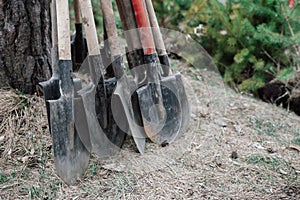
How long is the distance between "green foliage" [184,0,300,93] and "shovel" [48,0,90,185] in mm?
1703

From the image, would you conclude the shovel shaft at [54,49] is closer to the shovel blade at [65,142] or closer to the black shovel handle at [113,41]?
the shovel blade at [65,142]

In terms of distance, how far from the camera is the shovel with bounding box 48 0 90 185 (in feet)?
5.94

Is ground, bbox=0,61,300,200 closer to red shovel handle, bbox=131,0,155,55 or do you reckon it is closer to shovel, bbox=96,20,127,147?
shovel, bbox=96,20,127,147

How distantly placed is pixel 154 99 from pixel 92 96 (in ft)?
1.30

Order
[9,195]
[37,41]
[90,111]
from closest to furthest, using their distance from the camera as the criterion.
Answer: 1. [9,195]
2. [90,111]
3. [37,41]

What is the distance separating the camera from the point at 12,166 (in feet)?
6.59

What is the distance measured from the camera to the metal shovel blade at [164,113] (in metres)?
2.17

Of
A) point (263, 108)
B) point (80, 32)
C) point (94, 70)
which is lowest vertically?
point (263, 108)

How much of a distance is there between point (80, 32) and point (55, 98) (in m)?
0.85

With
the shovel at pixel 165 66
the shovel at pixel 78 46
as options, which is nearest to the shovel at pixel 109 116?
the shovel at pixel 165 66

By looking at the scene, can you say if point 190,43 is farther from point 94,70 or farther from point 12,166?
point 12,166

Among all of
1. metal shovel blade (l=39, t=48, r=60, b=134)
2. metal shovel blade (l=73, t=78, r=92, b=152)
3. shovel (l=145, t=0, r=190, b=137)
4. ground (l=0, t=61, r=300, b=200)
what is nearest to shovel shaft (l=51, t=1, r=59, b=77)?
metal shovel blade (l=39, t=48, r=60, b=134)

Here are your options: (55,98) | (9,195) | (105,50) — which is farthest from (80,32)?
(9,195)

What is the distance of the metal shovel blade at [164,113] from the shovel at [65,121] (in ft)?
1.39
